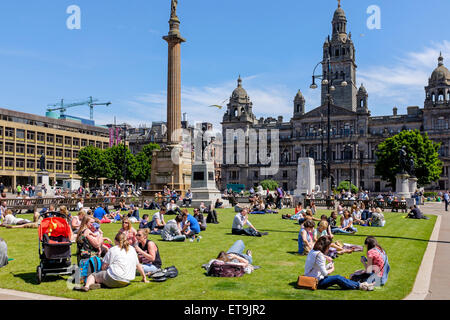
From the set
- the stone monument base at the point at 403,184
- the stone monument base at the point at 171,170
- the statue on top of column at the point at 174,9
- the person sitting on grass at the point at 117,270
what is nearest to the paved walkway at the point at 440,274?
the person sitting on grass at the point at 117,270

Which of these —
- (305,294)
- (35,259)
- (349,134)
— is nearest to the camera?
(305,294)

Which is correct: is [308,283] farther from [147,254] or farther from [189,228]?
[189,228]

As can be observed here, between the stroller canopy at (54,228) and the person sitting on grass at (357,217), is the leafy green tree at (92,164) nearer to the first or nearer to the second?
the person sitting on grass at (357,217)

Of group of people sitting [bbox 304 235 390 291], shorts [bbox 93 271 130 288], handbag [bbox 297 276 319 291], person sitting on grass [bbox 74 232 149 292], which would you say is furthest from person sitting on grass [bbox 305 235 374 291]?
shorts [bbox 93 271 130 288]

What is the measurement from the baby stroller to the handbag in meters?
4.87

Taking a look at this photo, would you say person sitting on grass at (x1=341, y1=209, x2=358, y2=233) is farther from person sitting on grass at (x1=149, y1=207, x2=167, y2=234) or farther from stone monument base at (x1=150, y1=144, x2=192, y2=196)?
stone monument base at (x1=150, y1=144, x2=192, y2=196)

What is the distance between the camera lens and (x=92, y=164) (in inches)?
3462

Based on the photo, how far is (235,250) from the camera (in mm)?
11234

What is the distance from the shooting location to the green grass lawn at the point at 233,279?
845cm

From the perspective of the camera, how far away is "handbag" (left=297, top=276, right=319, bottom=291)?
29.1 feet

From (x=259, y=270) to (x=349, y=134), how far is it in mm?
97267
